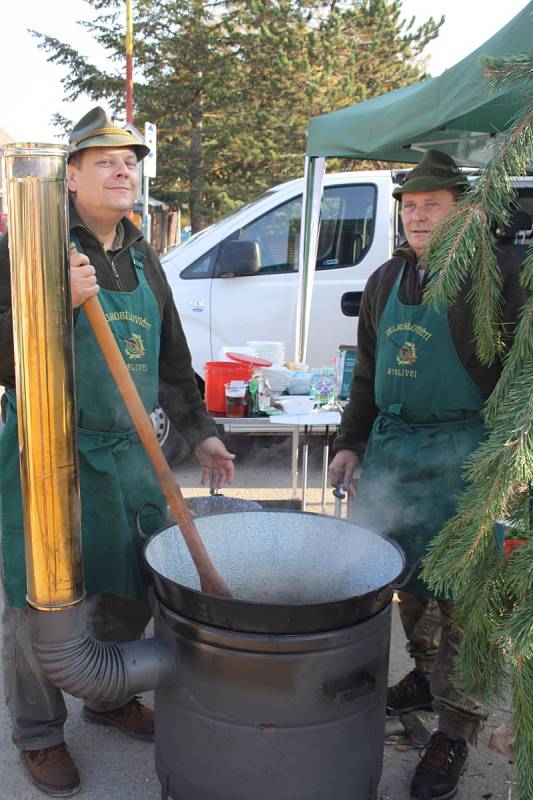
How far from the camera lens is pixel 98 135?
7.39 ft

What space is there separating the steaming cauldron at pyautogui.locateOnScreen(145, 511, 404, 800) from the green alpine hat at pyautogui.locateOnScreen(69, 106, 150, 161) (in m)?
1.21

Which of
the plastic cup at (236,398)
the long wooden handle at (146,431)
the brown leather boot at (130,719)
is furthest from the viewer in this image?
the plastic cup at (236,398)

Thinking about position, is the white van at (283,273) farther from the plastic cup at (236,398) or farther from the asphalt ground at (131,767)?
the asphalt ground at (131,767)

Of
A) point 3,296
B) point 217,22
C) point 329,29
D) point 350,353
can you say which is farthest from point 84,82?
point 3,296

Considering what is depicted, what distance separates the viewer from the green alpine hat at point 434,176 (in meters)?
2.42

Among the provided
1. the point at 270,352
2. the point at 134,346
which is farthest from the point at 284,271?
the point at 134,346

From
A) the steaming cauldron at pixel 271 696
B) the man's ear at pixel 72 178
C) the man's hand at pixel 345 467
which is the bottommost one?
the steaming cauldron at pixel 271 696

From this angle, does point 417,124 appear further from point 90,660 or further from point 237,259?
point 90,660

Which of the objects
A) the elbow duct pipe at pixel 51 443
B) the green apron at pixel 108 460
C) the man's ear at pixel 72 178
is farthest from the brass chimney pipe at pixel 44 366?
the man's ear at pixel 72 178

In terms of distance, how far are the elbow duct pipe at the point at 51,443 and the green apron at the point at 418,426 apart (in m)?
0.94

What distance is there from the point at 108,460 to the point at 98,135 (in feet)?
3.24

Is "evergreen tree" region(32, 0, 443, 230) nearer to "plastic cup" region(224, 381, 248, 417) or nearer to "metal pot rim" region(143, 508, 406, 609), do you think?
"plastic cup" region(224, 381, 248, 417)

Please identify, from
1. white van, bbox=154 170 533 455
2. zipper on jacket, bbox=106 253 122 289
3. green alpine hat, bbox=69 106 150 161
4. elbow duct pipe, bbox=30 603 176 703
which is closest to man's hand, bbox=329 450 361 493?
zipper on jacket, bbox=106 253 122 289

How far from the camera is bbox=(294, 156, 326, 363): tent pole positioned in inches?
205
